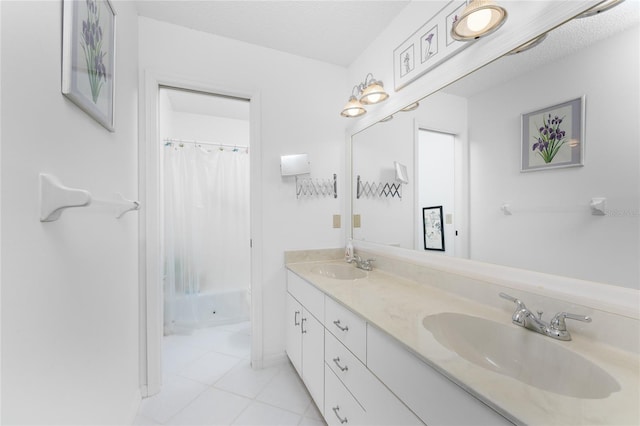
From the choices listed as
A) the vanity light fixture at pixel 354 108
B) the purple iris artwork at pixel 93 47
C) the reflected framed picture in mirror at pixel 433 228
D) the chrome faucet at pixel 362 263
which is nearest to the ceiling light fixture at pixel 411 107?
the vanity light fixture at pixel 354 108

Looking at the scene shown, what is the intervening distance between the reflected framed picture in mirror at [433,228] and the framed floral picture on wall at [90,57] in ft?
5.32

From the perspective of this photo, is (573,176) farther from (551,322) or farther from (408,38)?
(408,38)

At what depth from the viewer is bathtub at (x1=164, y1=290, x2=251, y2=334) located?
2598mm

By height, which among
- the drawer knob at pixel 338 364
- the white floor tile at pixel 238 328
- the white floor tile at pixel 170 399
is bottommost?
the white floor tile at pixel 238 328

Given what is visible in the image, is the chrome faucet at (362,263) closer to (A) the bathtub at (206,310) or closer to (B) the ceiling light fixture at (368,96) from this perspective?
(B) the ceiling light fixture at (368,96)

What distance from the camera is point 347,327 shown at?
1156mm

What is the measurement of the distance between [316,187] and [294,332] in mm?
1115

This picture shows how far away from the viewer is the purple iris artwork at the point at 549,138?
91 centimetres

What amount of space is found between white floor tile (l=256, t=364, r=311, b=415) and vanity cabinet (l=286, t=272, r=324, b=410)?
0.35ft

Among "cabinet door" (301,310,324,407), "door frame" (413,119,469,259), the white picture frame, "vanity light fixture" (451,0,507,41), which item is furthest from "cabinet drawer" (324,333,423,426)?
the white picture frame

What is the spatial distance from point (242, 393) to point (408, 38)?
2.50 meters

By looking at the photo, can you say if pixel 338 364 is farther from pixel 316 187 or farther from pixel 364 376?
pixel 316 187

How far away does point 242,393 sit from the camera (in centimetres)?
170

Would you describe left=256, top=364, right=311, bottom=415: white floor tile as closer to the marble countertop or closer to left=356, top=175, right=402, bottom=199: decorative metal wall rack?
the marble countertop
